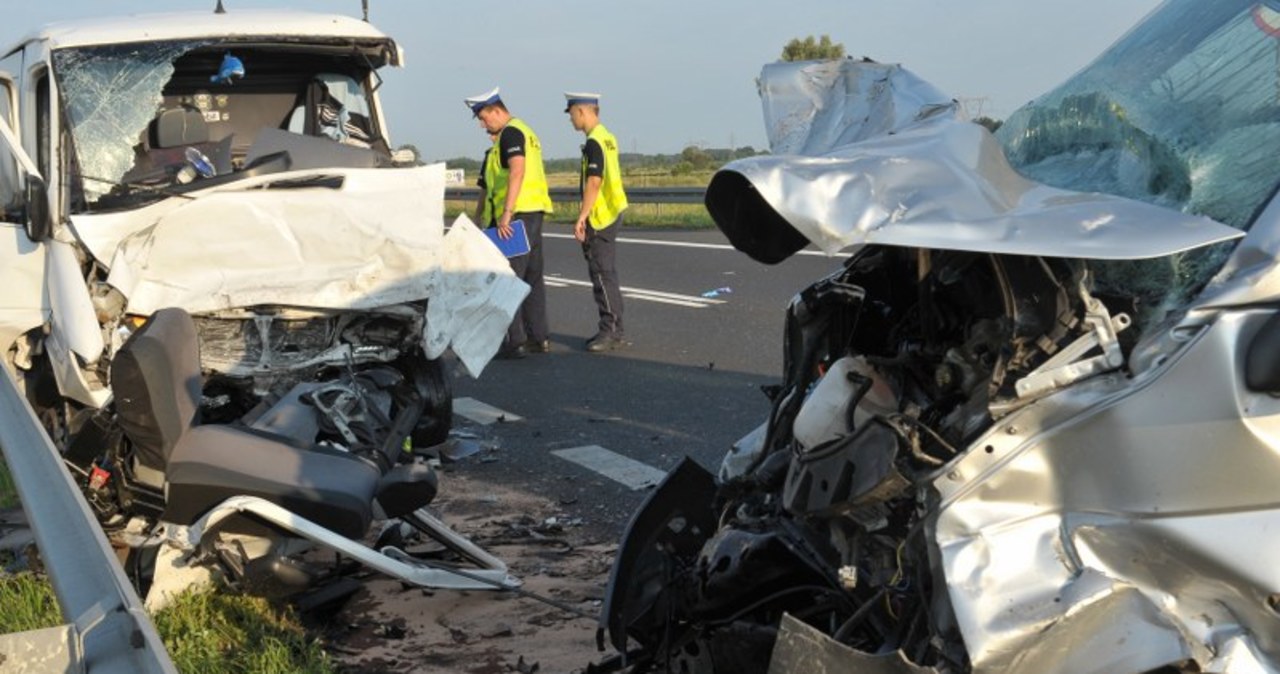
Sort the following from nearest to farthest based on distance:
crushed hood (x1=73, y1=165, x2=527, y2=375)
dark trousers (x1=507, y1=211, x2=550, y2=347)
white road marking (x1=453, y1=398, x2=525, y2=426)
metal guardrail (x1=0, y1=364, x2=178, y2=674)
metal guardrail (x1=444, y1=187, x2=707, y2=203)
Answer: metal guardrail (x1=0, y1=364, x2=178, y2=674), crushed hood (x1=73, y1=165, x2=527, y2=375), white road marking (x1=453, y1=398, x2=525, y2=426), dark trousers (x1=507, y1=211, x2=550, y2=347), metal guardrail (x1=444, y1=187, x2=707, y2=203)

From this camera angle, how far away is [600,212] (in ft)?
35.2

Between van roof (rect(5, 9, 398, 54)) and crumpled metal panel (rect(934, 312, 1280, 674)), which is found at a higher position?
van roof (rect(5, 9, 398, 54))

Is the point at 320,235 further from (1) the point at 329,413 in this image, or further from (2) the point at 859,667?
(2) the point at 859,667

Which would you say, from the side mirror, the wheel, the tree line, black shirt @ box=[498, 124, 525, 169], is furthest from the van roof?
the tree line

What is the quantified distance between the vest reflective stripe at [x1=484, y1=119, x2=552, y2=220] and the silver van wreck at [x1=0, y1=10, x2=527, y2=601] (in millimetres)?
3043

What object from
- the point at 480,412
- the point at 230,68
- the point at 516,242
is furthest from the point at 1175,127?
the point at 516,242

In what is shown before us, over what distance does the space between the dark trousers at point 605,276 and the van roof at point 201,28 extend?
3381 mm

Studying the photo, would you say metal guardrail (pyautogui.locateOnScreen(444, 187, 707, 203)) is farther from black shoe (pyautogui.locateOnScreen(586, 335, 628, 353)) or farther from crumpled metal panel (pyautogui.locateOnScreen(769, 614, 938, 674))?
crumpled metal panel (pyautogui.locateOnScreen(769, 614, 938, 674))

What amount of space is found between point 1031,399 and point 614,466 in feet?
14.0

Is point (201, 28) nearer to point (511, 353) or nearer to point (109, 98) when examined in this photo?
point (109, 98)

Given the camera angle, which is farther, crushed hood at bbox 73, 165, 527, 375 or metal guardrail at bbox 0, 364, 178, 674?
crushed hood at bbox 73, 165, 527, 375

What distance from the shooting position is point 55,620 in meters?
4.55

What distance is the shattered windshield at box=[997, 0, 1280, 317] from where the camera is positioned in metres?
2.76

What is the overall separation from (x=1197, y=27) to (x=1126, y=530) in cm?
149
